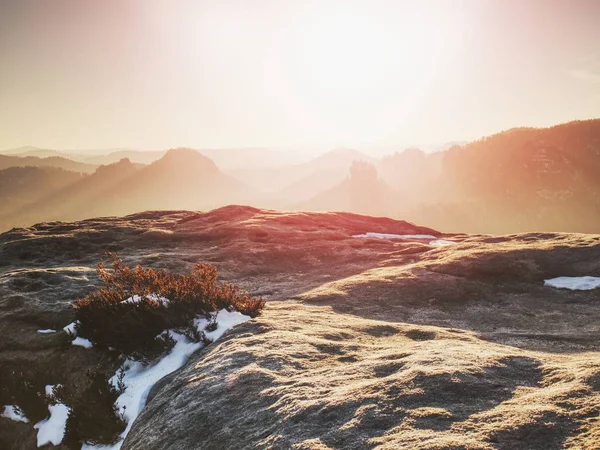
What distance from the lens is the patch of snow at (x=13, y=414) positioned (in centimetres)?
927

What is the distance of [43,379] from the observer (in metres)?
9.80

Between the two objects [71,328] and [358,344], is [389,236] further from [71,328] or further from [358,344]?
[71,328]

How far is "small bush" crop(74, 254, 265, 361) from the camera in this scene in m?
9.49

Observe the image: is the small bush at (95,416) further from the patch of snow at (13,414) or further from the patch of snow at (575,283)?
the patch of snow at (575,283)

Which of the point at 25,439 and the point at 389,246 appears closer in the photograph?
the point at 25,439

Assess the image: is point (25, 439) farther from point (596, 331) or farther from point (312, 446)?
point (596, 331)

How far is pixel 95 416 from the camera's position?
7680 millimetres

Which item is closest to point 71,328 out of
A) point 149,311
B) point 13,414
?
point 13,414

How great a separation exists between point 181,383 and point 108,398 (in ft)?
6.32

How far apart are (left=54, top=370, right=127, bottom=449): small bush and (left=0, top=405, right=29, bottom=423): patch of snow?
1.89 meters

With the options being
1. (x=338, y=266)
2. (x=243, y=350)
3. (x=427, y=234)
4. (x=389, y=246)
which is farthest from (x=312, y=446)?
(x=427, y=234)

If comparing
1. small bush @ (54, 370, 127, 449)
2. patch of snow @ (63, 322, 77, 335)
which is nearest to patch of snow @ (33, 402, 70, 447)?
small bush @ (54, 370, 127, 449)

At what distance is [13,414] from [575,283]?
1904 cm

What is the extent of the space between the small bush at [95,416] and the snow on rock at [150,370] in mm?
120
